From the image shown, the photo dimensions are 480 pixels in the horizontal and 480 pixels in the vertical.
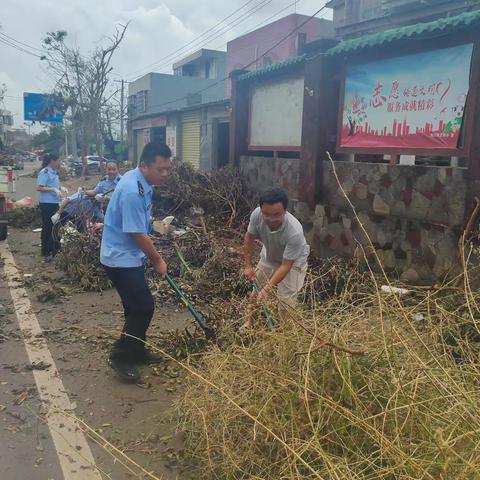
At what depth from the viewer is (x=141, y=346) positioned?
401 cm

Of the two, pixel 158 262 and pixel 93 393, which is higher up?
pixel 158 262

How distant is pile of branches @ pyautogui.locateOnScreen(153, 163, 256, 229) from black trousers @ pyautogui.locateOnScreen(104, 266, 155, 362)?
Result: 4971 millimetres

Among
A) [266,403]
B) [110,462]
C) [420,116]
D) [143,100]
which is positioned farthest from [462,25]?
[143,100]

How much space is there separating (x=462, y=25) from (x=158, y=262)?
166 inches

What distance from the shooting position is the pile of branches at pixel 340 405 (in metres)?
2.03

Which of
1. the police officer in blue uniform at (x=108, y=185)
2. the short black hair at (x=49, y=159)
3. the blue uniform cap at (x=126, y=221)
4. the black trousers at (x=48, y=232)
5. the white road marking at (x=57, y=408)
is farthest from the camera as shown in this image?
the short black hair at (x=49, y=159)

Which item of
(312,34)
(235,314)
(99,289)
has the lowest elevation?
(99,289)

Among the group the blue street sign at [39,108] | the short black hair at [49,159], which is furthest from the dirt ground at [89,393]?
the blue street sign at [39,108]

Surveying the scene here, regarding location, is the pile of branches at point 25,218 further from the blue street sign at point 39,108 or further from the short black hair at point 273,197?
the blue street sign at point 39,108

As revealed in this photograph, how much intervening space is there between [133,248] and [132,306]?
448 mm

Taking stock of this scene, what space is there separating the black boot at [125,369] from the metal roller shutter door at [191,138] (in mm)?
13356

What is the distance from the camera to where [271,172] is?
9.22 m

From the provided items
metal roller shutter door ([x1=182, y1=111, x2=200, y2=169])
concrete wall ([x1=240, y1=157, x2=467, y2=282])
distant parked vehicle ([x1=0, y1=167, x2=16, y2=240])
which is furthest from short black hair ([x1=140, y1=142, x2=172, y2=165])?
metal roller shutter door ([x1=182, y1=111, x2=200, y2=169])

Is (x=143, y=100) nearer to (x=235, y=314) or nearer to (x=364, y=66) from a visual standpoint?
(x=364, y=66)
